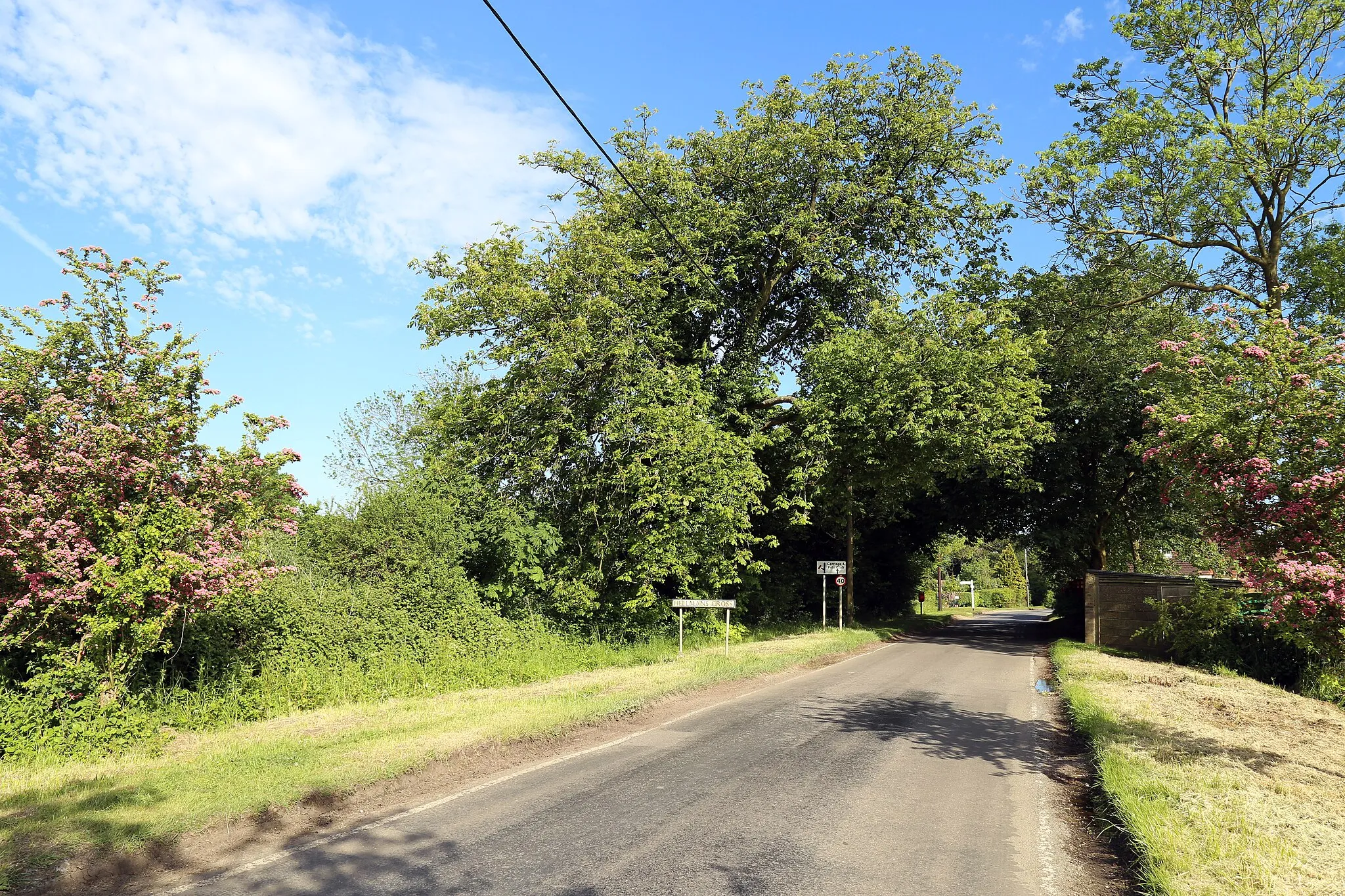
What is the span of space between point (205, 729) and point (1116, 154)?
2510 centimetres

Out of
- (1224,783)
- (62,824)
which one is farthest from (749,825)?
(62,824)

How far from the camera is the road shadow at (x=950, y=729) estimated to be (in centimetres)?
859

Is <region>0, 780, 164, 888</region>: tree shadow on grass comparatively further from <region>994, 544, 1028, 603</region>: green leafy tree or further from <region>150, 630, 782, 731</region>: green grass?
<region>994, 544, 1028, 603</region>: green leafy tree

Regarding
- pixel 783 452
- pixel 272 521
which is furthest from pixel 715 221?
pixel 272 521

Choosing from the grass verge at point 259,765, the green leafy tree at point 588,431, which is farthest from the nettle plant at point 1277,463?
the green leafy tree at point 588,431

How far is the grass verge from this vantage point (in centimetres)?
555

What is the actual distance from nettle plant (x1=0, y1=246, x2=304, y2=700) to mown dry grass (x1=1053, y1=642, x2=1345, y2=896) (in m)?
9.80

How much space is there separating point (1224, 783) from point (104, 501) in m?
11.8

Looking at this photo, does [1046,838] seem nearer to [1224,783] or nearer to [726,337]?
[1224,783]

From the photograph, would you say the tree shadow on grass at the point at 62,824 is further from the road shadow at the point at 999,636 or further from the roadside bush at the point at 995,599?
the roadside bush at the point at 995,599

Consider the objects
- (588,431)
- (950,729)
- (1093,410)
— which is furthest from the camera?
(1093,410)

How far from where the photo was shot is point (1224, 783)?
22.4ft

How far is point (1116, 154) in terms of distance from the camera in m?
22.2

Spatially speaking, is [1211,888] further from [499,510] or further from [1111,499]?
[1111,499]
